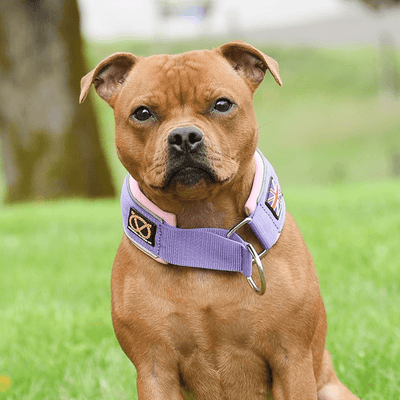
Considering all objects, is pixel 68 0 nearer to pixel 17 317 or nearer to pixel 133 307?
pixel 17 317

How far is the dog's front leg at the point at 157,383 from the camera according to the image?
2.55 m

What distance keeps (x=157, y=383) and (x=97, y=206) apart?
23.5 feet

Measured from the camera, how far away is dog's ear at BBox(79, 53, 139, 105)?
9.28ft

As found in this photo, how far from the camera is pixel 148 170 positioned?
248 cm

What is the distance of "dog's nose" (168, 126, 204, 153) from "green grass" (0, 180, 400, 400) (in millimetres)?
1811

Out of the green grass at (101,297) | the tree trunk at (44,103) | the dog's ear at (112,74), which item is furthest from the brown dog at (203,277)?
the tree trunk at (44,103)

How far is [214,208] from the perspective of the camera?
2611 mm

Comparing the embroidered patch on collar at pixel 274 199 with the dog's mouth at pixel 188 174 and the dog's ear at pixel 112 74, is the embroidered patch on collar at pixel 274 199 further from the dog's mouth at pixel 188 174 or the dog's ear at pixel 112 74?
the dog's ear at pixel 112 74

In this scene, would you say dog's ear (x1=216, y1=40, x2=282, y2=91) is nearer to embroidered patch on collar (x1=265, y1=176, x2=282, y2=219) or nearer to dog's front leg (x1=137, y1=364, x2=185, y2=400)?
embroidered patch on collar (x1=265, y1=176, x2=282, y2=219)

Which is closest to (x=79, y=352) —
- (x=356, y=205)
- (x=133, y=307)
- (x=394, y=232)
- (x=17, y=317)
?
(x=17, y=317)

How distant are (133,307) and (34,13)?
9.02 meters

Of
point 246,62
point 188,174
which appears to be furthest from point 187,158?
point 246,62

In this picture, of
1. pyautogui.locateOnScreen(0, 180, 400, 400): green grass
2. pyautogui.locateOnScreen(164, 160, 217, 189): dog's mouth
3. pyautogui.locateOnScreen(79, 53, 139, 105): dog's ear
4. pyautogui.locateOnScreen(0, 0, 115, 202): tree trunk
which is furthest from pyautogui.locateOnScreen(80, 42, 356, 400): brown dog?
pyautogui.locateOnScreen(0, 0, 115, 202): tree trunk

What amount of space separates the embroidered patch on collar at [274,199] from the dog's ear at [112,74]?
0.87 metres
